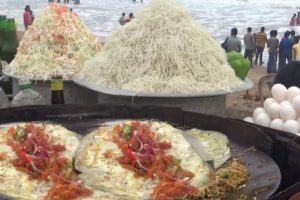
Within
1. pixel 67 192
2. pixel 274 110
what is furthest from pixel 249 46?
pixel 67 192

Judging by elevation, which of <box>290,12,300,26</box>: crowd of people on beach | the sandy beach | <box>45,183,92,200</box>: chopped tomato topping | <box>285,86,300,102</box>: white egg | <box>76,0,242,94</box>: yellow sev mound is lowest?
the sandy beach

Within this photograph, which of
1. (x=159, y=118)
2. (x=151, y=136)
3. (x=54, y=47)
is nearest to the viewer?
(x=151, y=136)

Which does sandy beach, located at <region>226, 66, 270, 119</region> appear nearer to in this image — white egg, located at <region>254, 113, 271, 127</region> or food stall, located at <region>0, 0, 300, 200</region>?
food stall, located at <region>0, 0, 300, 200</region>

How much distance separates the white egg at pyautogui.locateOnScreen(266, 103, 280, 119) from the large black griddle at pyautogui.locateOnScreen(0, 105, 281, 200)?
1.48 m

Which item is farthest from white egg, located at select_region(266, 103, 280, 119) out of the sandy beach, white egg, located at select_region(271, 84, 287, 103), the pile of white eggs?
the sandy beach

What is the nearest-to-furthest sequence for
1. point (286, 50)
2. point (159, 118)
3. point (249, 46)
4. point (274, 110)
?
1. point (159, 118)
2. point (274, 110)
3. point (286, 50)
4. point (249, 46)

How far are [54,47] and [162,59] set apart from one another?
79.2 inches

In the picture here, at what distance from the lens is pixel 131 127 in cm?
370

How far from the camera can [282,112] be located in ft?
17.2

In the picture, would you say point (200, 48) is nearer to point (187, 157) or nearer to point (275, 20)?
point (187, 157)

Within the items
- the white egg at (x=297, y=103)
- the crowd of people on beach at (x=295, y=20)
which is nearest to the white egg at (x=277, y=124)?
the white egg at (x=297, y=103)

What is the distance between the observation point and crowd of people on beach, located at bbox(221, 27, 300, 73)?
48.2ft

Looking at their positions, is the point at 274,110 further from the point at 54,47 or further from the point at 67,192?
the point at 54,47

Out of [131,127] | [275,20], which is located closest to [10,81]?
[131,127]
